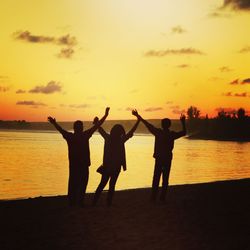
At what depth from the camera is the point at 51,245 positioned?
25.2 ft

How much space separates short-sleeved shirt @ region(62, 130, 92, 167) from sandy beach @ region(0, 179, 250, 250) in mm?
1216

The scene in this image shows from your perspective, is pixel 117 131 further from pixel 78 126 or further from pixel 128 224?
pixel 128 224

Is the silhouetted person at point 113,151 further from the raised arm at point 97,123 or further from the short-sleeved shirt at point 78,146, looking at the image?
the short-sleeved shirt at point 78,146

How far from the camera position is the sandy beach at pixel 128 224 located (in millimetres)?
→ 7891

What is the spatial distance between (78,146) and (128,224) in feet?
7.27

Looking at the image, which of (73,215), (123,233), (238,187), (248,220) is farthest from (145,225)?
(238,187)

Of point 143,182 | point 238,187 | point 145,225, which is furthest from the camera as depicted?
point 143,182

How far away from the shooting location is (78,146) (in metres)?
10.5

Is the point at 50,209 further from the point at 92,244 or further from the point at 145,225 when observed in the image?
the point at 92,244

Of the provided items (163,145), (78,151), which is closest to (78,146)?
(78,151)

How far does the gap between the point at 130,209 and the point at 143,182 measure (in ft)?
68.5

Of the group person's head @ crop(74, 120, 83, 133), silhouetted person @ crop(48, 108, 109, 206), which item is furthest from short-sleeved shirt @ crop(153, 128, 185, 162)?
person's head @ crop(74, 120, 83, 133)

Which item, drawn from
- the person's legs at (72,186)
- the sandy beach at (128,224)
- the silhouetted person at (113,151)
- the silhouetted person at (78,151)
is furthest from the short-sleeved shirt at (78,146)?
the sandy beach at (128,224)

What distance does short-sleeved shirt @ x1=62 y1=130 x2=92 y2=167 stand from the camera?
1040 cm
